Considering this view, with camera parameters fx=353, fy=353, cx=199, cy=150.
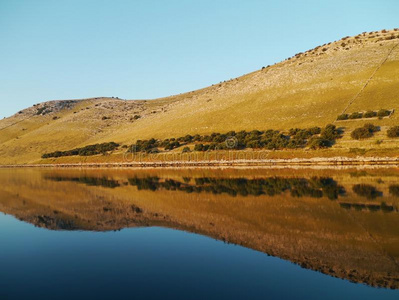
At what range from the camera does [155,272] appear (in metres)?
15.5

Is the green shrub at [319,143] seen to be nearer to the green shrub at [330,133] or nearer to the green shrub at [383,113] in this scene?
the green shrub at [330,133]

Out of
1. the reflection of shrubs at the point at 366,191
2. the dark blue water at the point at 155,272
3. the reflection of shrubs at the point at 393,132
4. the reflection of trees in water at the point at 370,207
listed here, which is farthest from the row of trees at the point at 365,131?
the dark blue water at the point at 155,272

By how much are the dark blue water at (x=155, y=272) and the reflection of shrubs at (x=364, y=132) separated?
54066 millimetres

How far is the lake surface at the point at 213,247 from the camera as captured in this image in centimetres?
1349

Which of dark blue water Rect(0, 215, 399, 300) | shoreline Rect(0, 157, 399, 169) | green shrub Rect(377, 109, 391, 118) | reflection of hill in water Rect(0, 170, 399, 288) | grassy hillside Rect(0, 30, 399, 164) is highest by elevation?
grassy hillside Rect(0, 30, 399, 164)

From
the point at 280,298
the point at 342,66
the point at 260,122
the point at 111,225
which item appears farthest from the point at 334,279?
the point at 342,66

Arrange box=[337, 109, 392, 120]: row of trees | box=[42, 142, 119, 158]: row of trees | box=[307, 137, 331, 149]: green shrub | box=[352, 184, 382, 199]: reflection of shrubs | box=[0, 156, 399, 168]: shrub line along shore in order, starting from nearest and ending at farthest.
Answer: box=[352, 184, 382, 199]: reflection of shrubs
box=[0, 156, 399, 168]: shrub line along shore
box=[307, 137, 331, 149]: green shrub
box=[337, 109, 392, 120]: row of trees
box=[42, 142, 119, 158]: row of trees

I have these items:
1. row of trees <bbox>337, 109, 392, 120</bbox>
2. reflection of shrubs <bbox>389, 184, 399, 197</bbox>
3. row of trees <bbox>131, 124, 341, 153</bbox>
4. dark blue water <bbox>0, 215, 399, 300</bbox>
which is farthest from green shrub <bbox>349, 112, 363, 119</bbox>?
dark blue water <bbox>0, 215, 399, 300</bbox>

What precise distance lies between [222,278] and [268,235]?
6680 mm

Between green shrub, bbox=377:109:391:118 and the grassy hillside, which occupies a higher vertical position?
the grassy hillside

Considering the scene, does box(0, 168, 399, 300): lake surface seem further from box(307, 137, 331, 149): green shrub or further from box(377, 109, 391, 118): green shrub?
box(377, 109, 391, 118): green shrub

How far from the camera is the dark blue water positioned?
12.9m

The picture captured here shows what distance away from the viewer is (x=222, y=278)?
1434 centimetres

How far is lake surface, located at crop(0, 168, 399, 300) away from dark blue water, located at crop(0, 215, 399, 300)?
0.04 metres
